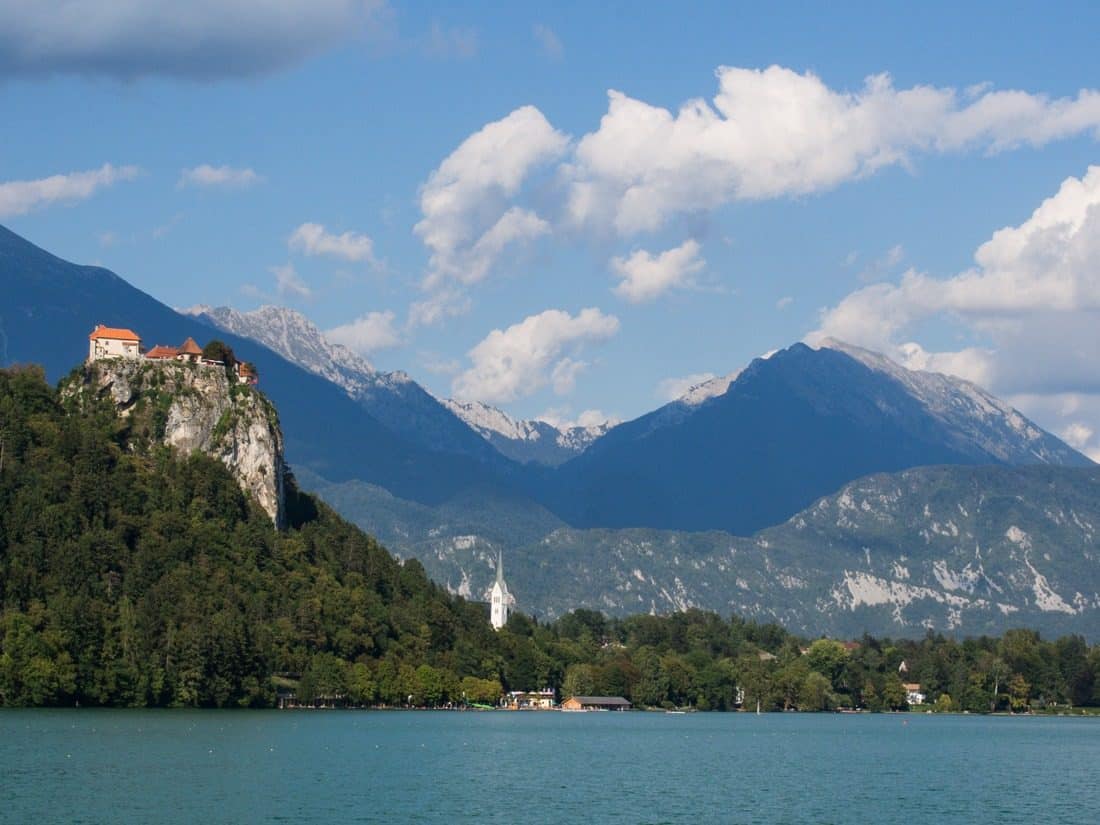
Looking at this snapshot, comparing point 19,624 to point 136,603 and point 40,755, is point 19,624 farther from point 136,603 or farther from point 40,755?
point 40,755

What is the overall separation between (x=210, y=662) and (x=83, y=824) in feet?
336

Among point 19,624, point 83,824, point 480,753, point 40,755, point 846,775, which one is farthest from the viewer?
point 19,624

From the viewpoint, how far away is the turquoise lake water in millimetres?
94438

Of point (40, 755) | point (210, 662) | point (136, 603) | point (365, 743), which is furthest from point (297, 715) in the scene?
point (40, 755)

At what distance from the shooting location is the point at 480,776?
11644 centimetres

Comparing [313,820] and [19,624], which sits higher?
[19,624]

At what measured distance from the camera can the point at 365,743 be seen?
469ft

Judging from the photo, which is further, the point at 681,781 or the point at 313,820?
the point at 681,781

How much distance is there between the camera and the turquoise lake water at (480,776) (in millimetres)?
94438

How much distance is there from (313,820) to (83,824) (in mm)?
11305

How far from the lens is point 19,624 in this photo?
176500 mm

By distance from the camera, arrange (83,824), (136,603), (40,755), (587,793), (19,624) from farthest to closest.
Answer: (136,603)
(19,624)
(40,755)
(587,793)
(83,824)

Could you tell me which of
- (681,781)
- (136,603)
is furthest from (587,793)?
(136,603)

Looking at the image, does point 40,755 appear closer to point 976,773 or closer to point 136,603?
point 976,773
